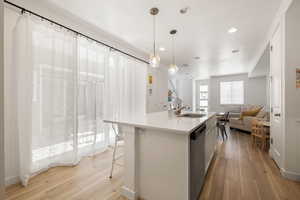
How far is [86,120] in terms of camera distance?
9.16 ft

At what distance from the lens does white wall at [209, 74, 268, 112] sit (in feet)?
24.5

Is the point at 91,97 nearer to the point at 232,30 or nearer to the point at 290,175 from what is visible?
the point at 232,30

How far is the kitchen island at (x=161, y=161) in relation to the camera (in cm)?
140

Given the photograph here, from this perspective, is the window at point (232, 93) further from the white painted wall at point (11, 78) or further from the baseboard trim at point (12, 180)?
the baseboard trim at point (12, 180)

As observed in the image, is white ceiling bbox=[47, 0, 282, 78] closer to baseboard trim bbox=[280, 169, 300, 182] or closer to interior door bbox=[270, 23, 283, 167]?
interior door bbox=[270, 23, 283, 167]

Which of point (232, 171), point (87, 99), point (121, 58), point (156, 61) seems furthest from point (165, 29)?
point (232, 171)

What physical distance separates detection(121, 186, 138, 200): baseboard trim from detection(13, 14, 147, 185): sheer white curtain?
130 centimetres

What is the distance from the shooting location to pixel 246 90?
7.87 meters

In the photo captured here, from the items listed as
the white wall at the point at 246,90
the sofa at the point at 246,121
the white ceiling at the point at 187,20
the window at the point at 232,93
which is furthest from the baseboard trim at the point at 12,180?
A: the window at the point at 232,93

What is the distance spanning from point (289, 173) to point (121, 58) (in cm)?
389

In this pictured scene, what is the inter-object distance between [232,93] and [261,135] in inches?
215

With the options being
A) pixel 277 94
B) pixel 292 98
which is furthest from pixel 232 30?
pixel 292 98

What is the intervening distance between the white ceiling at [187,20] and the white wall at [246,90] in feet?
15.8

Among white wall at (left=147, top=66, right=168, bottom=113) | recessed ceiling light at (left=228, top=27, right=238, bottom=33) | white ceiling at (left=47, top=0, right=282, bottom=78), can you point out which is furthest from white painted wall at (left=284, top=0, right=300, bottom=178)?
white wall at (left=147, top=66, right=168, bottom=113)
